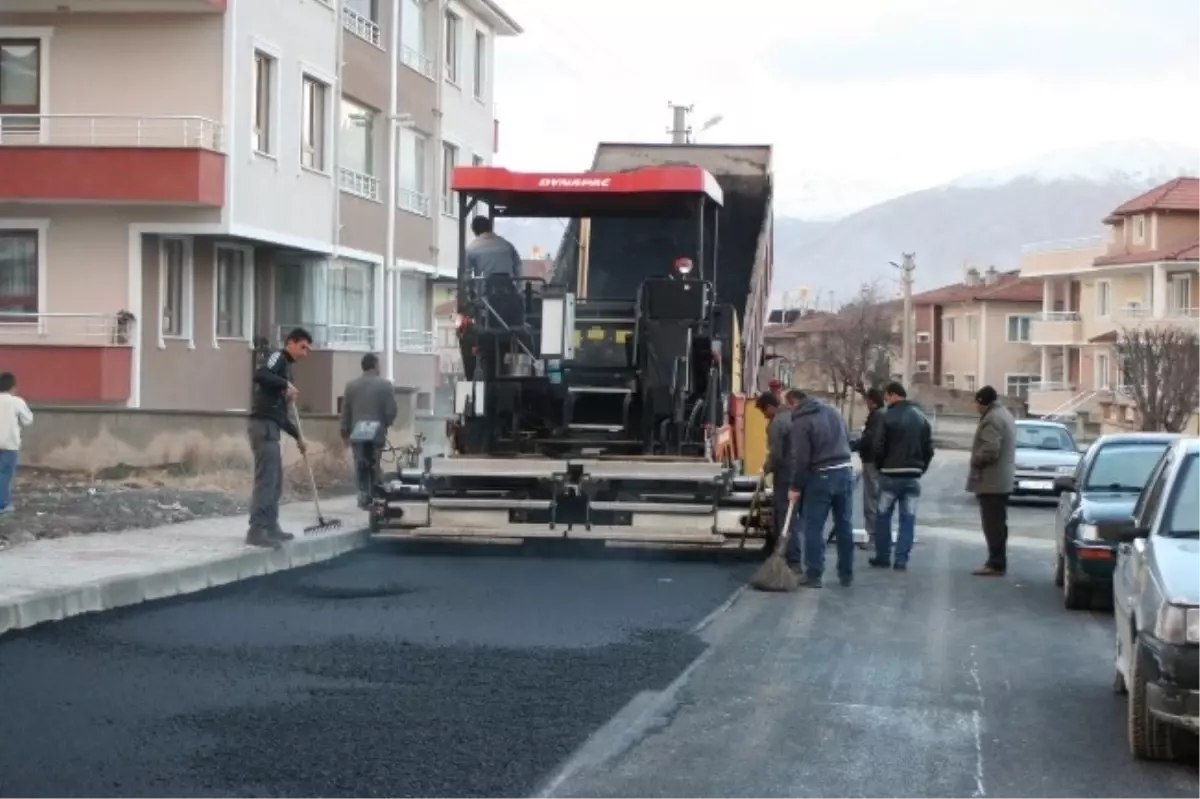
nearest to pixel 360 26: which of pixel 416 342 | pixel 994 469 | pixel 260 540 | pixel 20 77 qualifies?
pixel 20 77

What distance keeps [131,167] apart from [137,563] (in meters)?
12.8

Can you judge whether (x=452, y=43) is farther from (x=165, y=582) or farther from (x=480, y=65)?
(x=165, y=582)

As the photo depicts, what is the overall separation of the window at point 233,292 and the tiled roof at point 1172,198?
43.6 m

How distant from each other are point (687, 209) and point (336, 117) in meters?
14.8

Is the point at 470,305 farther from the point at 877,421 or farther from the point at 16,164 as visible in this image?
the point at 16,164

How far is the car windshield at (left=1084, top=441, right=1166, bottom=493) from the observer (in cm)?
1462

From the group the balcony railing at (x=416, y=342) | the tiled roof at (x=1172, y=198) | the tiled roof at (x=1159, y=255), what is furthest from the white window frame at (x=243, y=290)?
the tiled roof at (x=1172, y=198)

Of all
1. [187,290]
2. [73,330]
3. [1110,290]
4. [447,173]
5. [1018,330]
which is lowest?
[73,330]

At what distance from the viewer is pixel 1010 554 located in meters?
18.3

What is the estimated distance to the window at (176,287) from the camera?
84.5ft

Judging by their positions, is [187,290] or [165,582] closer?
[165,582]

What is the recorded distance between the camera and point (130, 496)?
18047 mm

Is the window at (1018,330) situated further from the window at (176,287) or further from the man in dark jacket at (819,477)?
the man in dark jacket at (819,477)

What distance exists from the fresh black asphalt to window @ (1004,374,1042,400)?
7129 cm
